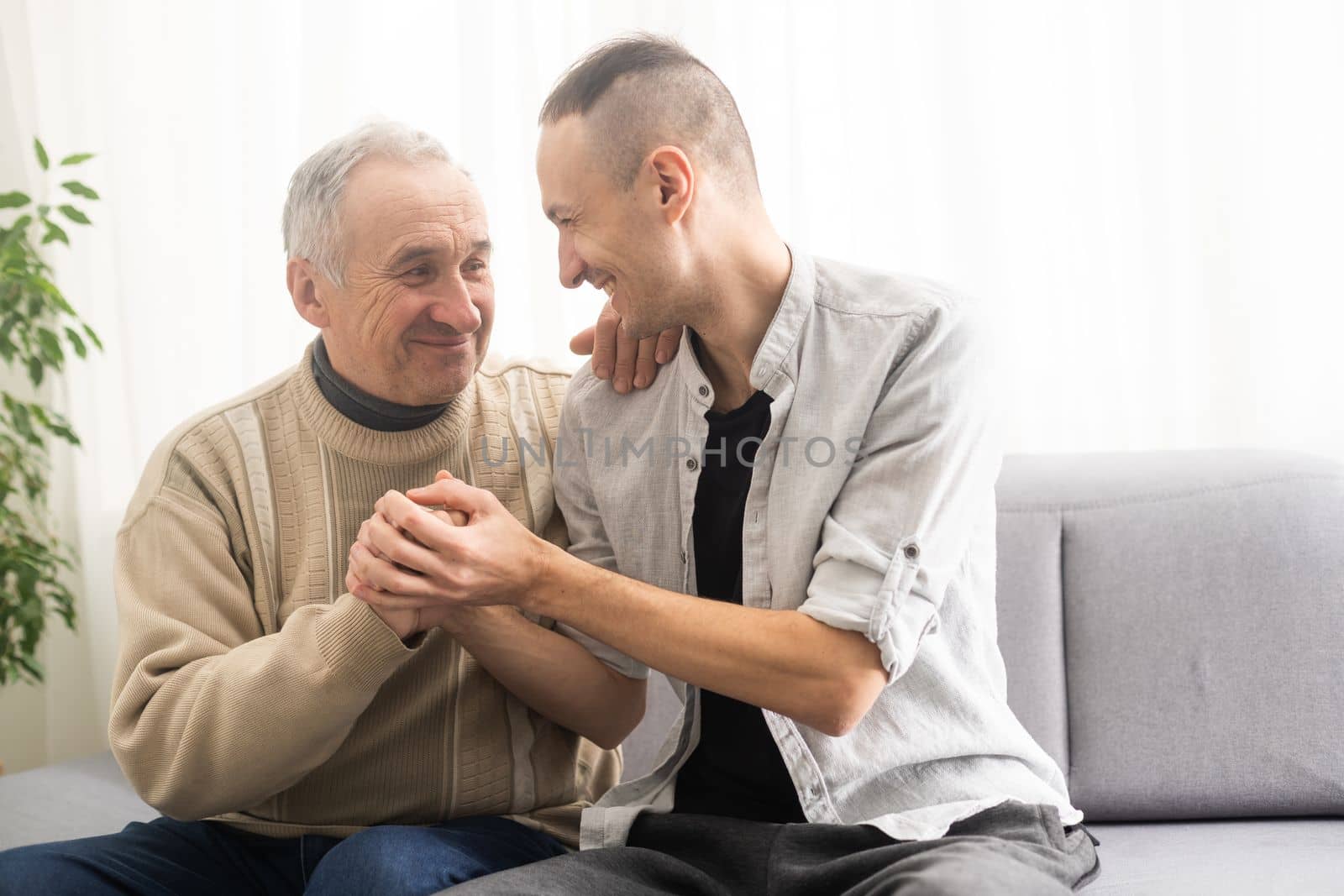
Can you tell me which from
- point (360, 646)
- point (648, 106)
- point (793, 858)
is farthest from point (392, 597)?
point (648, 106)

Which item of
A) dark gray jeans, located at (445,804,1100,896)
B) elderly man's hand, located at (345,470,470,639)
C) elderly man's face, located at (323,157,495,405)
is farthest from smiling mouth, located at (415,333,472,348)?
dark gray jeans, located at (445,804,1100,896)

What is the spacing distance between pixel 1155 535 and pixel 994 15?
3.42 ft

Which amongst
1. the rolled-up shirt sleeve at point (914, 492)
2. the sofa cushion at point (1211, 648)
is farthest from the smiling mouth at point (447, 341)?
the sofa cushion at point (1211, 648)

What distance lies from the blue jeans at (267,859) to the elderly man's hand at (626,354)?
0.61 m

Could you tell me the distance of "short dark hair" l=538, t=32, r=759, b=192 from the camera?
1390 millimetres

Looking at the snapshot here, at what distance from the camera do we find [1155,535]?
1.76m

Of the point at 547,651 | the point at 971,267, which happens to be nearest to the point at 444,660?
the point at 547,651

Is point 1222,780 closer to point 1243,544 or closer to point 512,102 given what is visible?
point 1243,544

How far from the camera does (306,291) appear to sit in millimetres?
1623

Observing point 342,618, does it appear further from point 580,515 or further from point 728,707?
point 728,707

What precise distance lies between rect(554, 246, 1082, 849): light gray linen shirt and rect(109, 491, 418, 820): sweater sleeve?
0.36 m

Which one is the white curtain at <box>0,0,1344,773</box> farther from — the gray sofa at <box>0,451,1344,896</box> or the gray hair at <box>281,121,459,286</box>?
the gray hair at <box>281,121,459,286</box>

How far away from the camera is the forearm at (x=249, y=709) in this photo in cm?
137

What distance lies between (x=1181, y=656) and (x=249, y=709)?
1300 millimetres
